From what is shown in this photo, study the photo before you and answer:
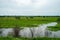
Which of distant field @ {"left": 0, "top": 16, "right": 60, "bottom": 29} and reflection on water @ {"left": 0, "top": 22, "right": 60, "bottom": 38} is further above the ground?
distant field @ {"left": 0, "top": 16, "right": 60, "bottom": 29}

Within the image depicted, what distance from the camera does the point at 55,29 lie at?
2938 mm

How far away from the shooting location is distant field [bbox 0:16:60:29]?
292cm

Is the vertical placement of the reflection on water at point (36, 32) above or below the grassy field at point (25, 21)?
below

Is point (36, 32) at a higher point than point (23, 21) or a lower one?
lower

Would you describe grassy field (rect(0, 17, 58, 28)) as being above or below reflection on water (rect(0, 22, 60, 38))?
above

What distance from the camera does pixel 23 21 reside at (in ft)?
9.74

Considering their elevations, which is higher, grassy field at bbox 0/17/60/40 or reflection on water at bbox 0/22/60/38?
grassy field at bbox 0/17/60/40

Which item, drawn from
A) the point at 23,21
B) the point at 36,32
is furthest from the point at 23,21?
the point at 36,32

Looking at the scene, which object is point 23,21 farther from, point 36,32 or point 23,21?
point 36,32

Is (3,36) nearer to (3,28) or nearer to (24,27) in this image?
(3,28)

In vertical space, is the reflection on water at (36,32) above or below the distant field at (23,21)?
below

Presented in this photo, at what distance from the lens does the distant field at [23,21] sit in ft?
9.57

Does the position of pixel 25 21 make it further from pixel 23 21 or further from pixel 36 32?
pixel 36 32

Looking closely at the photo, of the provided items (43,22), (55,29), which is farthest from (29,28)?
(55,29)
